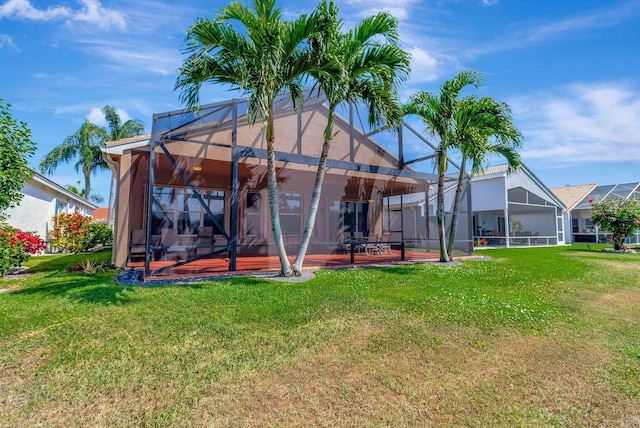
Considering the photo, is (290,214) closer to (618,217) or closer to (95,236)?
(95,236)

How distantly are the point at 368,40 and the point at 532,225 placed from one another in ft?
82.6

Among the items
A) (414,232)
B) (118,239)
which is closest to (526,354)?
(118,239)

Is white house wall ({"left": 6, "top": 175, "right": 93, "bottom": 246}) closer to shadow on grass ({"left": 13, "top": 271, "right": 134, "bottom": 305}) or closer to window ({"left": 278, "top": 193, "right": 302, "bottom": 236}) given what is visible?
shadow on grass ({"left": 13, "top": 271, "right": 134, "bottom": 305})

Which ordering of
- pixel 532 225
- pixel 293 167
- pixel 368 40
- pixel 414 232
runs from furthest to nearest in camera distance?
pixel 532 225, pixel 414 232, pixel 293 167, pixel 368 40

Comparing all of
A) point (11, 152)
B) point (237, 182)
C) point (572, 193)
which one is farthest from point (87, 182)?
point (572, 193)

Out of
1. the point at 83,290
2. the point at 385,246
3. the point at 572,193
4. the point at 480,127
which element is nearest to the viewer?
the point at 83,290

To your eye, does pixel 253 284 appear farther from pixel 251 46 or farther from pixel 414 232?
pixel 414 232

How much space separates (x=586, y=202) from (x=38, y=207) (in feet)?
120

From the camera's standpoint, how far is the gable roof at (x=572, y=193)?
84.4 ft

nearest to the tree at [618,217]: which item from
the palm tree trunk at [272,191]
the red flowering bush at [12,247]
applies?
the palm tree trunk at [272,191]

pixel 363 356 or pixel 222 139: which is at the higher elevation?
pixel 222 139

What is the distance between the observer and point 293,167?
35.8 feet

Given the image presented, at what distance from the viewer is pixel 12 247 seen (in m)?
8.33

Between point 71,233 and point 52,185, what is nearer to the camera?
point 71,233
